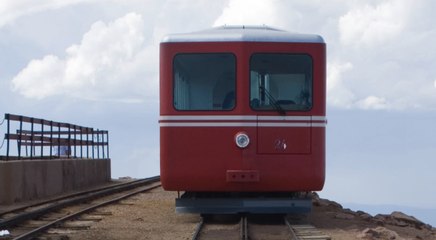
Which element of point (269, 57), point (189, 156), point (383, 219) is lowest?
point (383, 219)

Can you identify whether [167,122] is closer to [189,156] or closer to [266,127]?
[189,156]

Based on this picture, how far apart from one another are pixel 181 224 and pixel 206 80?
2.39 meters

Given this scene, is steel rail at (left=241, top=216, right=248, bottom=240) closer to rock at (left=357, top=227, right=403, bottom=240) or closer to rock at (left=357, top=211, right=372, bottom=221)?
rock at (left=357, top=227, right=403, bottom=240)

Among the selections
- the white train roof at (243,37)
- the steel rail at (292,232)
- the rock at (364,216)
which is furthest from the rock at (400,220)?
the white train roof at (243,37)

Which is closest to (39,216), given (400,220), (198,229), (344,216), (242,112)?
(198,229)

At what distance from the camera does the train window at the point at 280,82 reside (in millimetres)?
14172

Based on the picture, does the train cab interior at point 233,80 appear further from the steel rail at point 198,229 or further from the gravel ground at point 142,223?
the gravel ground at point 142,223

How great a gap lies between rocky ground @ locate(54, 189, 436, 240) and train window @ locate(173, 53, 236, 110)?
6.37 feet

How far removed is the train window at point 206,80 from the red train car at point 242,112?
2cm

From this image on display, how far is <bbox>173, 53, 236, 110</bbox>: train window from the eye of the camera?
14.2m

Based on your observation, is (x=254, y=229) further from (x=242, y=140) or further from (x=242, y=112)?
(x=242, y=112)

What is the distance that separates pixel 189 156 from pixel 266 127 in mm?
1253

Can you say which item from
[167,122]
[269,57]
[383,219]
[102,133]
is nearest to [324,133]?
[269,57]

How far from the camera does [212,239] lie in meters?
12.4
